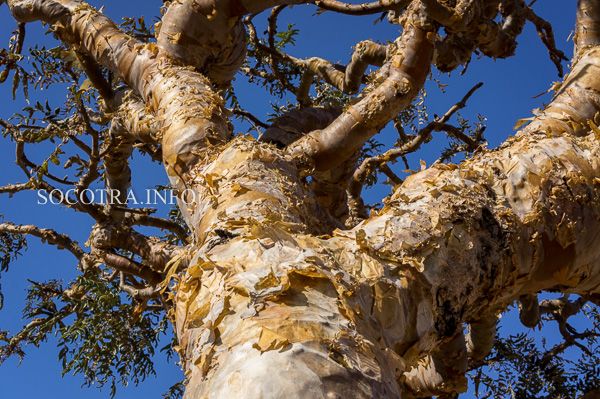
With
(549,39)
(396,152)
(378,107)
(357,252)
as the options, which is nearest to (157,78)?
(378,107)

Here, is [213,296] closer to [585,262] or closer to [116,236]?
[585,262]

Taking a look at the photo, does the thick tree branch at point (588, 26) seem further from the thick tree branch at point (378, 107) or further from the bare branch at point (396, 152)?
the bare branch at point (396, 152)

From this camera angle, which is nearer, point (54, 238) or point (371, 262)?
point (371, 262)

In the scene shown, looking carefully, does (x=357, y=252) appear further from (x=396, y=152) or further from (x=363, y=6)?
(x=396, y=152)

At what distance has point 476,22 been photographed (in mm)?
3754

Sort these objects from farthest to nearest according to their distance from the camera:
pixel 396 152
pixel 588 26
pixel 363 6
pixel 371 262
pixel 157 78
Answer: pixel 396 152 → pixel 363 6 → pixel 588 26 → pixel 157 78 → pixel 371 262

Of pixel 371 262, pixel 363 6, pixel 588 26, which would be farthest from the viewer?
pixel 363 6

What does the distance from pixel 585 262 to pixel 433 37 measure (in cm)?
144

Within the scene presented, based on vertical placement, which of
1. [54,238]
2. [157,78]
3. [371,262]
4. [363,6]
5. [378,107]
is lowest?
[371,262]

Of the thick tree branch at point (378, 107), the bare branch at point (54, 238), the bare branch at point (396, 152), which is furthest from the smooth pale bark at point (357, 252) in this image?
the bare branch at point (54, 238)

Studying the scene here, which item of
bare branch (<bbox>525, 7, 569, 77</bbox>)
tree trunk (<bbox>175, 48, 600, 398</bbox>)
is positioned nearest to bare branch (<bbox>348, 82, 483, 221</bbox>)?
bare branch (<bbox>525, 7, 569, 77</bbox>)

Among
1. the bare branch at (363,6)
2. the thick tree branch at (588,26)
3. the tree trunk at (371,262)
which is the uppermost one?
the bare branch at (363,6)

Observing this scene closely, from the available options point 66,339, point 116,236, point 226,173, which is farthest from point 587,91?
point 66,339

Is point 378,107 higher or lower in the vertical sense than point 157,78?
lower
